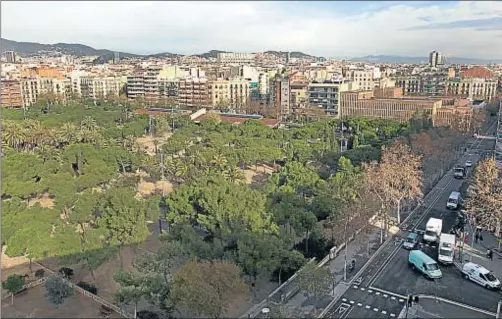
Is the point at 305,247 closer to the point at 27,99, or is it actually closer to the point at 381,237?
the point at 381,237

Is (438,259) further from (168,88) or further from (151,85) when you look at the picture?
(151,85)

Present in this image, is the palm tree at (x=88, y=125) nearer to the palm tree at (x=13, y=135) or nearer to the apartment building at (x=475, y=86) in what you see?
the palm tree at (x=13, y=135)

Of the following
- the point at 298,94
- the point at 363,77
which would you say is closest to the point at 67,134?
the point at 298,94

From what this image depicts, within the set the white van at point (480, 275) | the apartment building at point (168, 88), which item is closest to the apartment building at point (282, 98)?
the apartment building at point (168, 88)

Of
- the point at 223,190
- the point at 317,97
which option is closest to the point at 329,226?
the point at 223,190

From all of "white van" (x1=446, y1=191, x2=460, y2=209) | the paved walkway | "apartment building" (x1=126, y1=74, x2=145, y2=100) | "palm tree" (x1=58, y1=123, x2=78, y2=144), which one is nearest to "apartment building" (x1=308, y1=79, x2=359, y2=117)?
"apartment building" (x1=126, y1=74, x2=145, y2=100)

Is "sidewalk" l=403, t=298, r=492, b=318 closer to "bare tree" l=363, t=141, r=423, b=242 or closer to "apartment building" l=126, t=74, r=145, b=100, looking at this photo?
"bare tree" l=363, t=141, r=423, b=242

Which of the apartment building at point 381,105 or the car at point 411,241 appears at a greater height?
the apartment building at point 381,105
